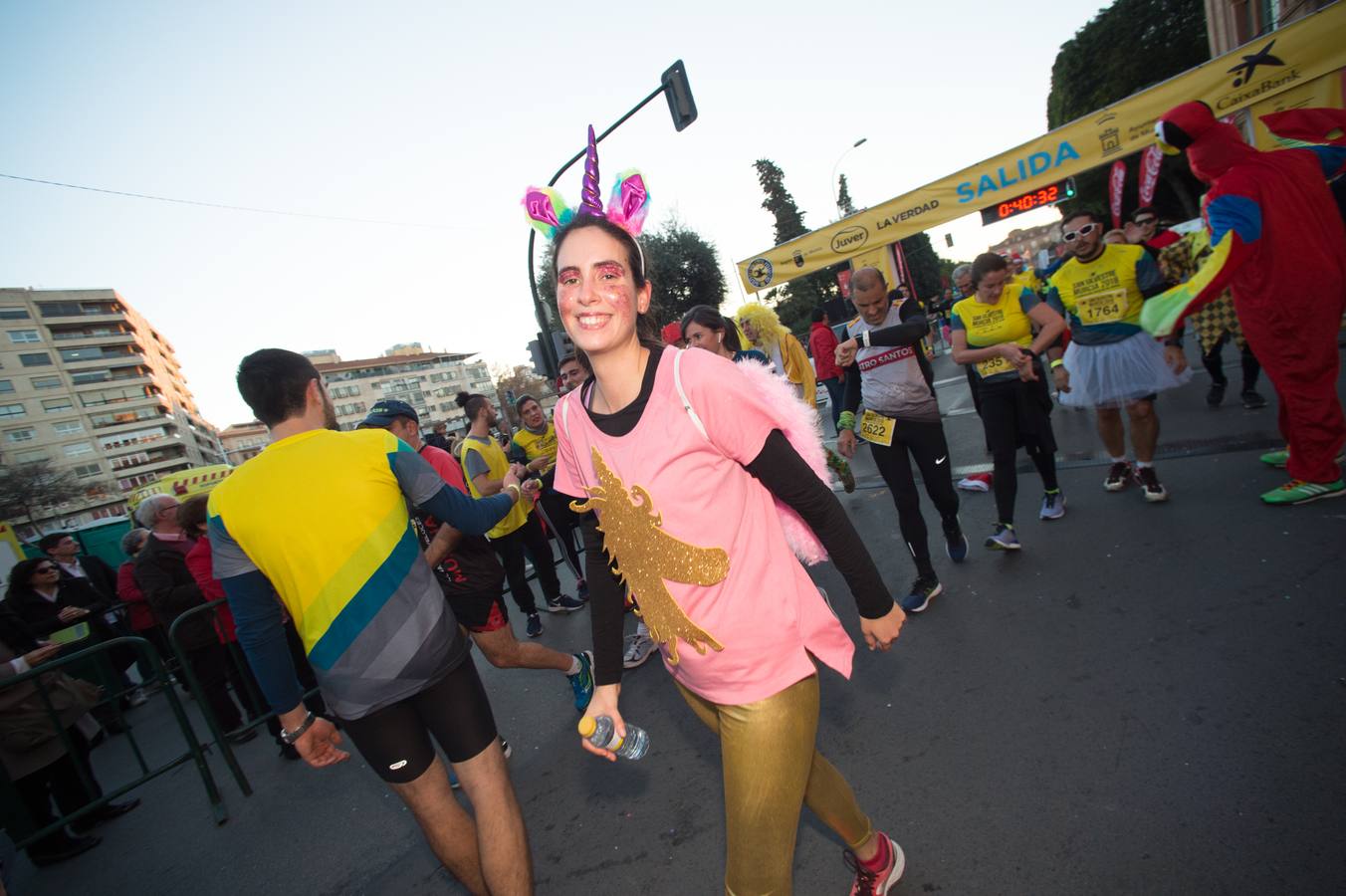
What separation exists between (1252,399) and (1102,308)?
2837mm

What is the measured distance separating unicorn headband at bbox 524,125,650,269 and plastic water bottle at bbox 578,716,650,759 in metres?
1.29

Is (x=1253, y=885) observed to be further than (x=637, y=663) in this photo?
No

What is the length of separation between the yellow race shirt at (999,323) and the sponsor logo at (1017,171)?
36.4 ft

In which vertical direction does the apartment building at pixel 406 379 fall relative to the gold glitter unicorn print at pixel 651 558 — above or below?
above

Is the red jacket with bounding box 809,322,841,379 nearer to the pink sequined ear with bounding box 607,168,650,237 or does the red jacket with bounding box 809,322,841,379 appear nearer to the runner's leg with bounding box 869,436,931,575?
the runner's leg with bounding box 869,436,931,575

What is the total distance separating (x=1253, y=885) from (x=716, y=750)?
194 cm

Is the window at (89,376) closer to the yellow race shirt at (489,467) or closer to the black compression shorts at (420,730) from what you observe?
the yellow race shirt at (489,467)

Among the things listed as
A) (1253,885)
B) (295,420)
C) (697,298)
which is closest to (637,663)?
(295,420)

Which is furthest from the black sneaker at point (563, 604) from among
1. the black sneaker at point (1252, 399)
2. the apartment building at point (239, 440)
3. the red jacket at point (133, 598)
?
the apartment building at point (239, 440)

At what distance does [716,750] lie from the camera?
2.96 m

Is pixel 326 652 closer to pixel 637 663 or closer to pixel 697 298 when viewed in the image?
pixel 637 663

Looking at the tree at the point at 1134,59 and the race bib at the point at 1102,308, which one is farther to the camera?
the tree at the point at 1134,59

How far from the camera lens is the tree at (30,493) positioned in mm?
42625

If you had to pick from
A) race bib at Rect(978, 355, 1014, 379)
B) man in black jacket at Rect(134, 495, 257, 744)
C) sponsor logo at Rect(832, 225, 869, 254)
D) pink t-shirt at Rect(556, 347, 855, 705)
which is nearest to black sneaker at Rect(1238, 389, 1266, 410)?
race bib at Rect(978, 355, 1014, 379)
